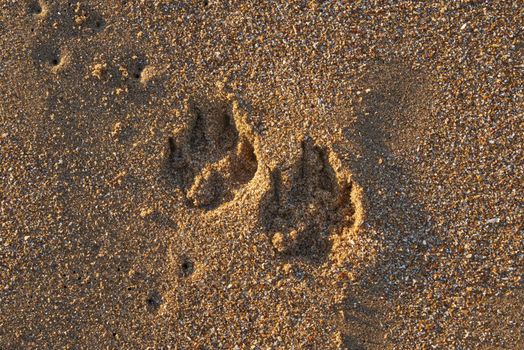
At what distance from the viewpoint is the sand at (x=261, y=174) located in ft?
8.25

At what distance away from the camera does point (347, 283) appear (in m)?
2.53

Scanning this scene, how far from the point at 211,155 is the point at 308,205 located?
558 millimetres

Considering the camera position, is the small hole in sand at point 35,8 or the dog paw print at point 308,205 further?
the small hole in sand at point 35,8

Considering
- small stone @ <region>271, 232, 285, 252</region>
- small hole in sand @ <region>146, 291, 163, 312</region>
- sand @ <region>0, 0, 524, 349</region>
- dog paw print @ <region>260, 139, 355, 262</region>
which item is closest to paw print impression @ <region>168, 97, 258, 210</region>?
sand @ <region>0, 0, 524, 349</region>

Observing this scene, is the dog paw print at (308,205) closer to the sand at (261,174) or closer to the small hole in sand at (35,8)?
the sand at (261,174)

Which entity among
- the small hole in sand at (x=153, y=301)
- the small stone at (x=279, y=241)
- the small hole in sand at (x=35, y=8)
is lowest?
the small hole in sand at (x=153, y=301)

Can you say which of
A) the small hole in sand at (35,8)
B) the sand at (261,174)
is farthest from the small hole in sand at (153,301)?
the small hole in sand at (35,8)

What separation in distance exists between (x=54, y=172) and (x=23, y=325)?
2.65 feet

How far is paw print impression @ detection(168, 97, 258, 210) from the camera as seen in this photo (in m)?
2.60

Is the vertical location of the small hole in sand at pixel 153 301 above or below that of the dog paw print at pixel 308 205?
below

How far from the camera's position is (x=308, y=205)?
A: 8.36 ft

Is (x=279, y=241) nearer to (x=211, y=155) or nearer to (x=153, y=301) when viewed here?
(x=211, y=155)

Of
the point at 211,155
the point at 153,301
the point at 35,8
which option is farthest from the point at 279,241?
the point at 35,8

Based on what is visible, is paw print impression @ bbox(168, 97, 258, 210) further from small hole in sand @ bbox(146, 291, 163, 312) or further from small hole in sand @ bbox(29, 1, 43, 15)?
small hole in sand @ bbox(29, 1, 43, 15)
